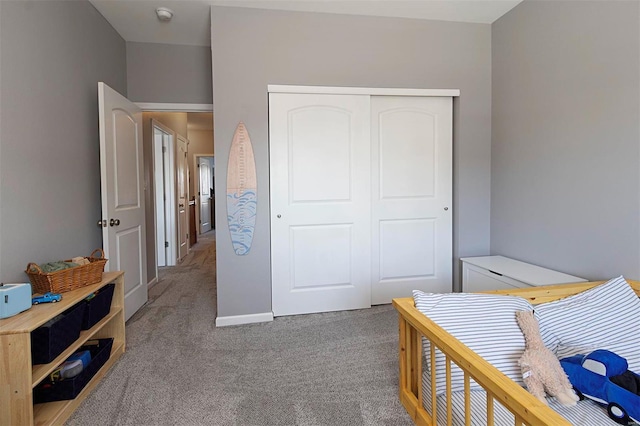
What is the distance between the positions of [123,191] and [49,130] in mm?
750

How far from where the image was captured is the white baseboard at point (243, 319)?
101 inches

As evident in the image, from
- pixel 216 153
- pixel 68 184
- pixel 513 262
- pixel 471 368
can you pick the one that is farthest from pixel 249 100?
pixel 513 262

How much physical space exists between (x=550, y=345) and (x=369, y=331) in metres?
1.21

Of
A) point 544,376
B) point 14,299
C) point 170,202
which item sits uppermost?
point 170,202

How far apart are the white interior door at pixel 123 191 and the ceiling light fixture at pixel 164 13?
71 centimetres

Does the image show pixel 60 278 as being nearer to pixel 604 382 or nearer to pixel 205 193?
pixel 604 382

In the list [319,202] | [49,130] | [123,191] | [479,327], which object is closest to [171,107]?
[123,191]

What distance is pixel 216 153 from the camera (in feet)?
8.32

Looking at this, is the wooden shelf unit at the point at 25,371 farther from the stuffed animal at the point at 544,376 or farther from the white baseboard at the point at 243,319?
the stuffed animal at the point at 544,376

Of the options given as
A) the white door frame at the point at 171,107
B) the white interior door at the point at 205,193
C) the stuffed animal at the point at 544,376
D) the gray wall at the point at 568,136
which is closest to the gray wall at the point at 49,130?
the white door frame at the point at 171,107

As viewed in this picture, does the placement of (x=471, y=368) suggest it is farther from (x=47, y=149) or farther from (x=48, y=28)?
(x=48, y=28)

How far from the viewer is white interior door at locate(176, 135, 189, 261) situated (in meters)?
5.02

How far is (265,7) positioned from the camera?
253 cm

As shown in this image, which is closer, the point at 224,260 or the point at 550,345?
the point at 550,345
